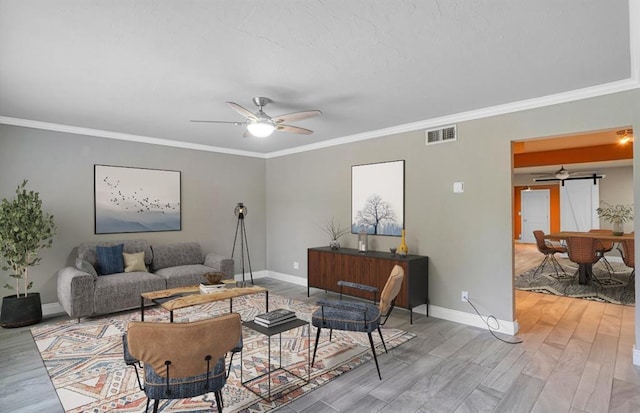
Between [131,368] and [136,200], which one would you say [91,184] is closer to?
[136,200]

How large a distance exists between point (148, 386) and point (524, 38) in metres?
3.24

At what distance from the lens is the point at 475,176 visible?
409 centimetres

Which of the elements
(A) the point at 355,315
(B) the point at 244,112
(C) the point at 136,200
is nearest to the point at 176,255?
(C) the point at 136,200

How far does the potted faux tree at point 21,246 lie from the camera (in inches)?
150

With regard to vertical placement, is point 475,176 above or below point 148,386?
above

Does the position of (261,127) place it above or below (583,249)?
above

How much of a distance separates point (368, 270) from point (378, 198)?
1.15m

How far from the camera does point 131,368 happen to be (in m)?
2.98

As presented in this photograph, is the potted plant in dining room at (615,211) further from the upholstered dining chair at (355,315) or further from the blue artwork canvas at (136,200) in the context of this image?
the blue artwork canvas at (136,200)

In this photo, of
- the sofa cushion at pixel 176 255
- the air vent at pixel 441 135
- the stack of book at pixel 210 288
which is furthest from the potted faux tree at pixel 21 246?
the air vent at pixel 441 135

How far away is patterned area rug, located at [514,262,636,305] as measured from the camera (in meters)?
5.31

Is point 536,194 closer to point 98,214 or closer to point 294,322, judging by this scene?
point 294,322

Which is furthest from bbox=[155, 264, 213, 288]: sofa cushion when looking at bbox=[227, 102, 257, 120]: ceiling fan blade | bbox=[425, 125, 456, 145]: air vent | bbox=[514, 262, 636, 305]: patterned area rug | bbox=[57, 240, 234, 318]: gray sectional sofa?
bbox=[514, 262, 636, 305]: patterned area rug

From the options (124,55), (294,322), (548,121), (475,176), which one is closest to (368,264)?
(475,176)
